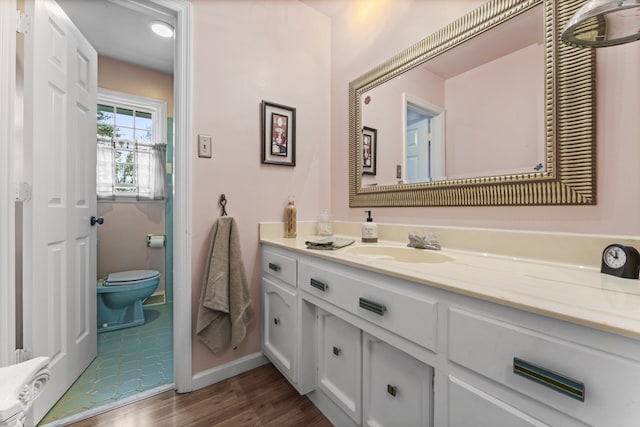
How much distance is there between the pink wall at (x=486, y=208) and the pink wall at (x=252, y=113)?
129 millimetres

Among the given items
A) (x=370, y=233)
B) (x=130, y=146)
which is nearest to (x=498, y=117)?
(x=370, y=233)

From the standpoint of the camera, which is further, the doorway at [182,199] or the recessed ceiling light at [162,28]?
the recessed ceiling light at [162,28]

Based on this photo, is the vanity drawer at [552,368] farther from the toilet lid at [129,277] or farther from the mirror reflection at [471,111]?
the toilet lid at [129,277]

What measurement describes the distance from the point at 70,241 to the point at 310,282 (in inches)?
53.0

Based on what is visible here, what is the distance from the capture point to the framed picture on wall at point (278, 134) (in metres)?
1.73

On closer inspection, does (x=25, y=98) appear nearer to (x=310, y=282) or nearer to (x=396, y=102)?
(x=310, y=282)

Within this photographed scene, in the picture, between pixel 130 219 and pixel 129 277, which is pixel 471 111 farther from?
pixel 130 219

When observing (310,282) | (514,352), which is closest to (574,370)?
(514,352)

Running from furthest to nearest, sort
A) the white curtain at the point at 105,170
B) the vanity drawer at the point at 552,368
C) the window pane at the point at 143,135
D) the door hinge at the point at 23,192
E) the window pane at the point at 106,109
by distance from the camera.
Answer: the window pane at the point at 143,135, the window pane at the point at 106,109, the white curtain at the point at 105,170, the door hinge at the point at 23,192, the vanity drawer at the point at 552,368

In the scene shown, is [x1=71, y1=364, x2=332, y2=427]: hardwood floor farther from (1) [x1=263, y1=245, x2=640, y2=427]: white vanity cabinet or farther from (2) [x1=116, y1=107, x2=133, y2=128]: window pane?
(2) [x1=116, y1=107, x2=133, y2=128]: window pane

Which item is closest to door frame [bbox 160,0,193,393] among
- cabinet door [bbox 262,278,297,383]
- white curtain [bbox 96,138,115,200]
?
cabinet door [bbox 262,278,297,383]

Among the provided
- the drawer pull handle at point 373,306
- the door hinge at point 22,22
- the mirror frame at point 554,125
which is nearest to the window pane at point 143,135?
the door hinge at point 22,22

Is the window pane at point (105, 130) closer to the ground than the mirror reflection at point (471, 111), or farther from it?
farther from it

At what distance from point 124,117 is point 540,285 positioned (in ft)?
11.7
